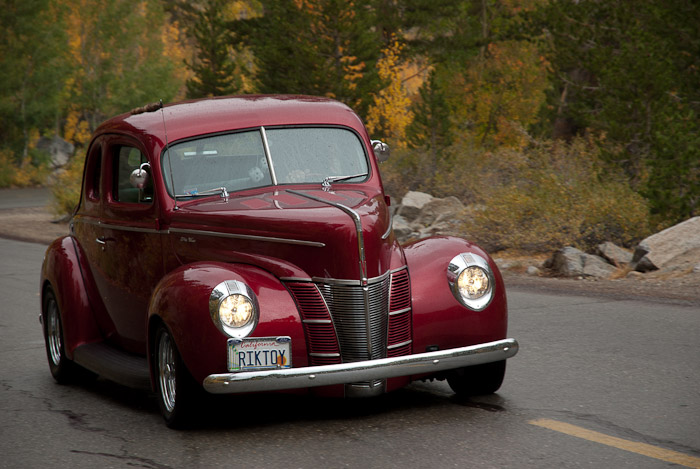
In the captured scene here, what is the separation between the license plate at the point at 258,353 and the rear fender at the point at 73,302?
7.47ft

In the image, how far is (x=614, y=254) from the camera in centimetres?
1341

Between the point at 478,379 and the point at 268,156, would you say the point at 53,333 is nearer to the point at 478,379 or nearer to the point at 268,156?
the point at 268,156

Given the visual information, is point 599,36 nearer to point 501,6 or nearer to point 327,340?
point 327,340

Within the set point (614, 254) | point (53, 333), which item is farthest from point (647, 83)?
point (53, 333)

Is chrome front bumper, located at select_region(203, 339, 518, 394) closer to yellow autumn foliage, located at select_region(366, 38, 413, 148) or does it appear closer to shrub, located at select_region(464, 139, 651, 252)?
shrub, located at select_region(464, 139, 651, 252)

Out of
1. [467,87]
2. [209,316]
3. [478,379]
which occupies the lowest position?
[478,379]

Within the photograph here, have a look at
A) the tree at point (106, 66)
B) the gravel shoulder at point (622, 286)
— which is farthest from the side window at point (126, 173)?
the tree at point (106, 66)

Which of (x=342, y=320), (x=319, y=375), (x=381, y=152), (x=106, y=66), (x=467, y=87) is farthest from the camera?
(x=106, y=66)

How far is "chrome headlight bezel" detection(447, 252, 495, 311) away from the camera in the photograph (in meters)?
5.77

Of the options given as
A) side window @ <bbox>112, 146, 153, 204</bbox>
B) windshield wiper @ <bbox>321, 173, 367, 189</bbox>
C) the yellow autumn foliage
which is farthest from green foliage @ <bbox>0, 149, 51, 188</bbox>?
windshield wiper @ <bbox>321, 173, 367, 189</bbox>

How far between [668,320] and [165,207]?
488 cm

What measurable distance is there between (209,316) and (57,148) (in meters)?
54.2

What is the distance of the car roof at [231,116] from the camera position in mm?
6500

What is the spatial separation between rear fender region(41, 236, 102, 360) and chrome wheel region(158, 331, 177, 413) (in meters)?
1.53
